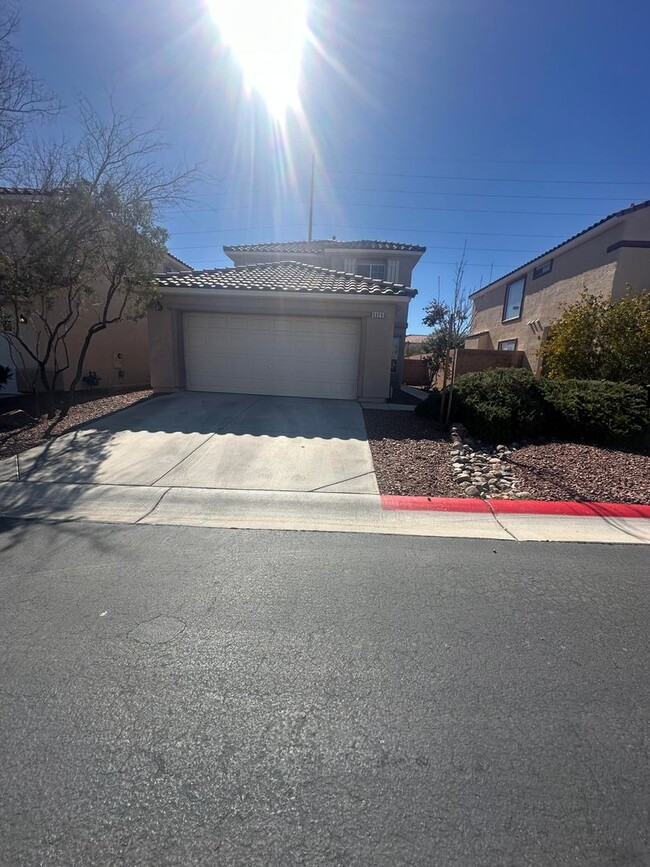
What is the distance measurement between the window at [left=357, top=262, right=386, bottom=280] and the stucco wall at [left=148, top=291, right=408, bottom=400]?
8.88 metres

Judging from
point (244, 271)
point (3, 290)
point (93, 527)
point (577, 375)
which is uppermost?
point (244, 271)

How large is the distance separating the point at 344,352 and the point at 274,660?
31.7ft

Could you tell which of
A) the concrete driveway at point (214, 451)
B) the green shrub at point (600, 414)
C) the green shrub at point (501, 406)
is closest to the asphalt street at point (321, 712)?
the concrete driveway at point (214, 451)

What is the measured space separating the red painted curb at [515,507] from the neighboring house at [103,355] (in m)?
9.56

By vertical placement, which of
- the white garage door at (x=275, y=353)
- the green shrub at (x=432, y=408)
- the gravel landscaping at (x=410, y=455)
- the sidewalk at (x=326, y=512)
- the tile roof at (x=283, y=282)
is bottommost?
the sidewalk at (x=326, y=512)

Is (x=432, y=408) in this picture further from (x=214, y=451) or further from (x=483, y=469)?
(x=214, y=451)

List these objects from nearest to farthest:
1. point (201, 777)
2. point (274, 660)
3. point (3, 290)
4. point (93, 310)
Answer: point (201, 777) < point (274, 660) < point (3, 290) < point (93, 310)

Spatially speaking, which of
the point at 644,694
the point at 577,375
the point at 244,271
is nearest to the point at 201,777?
the point at 644,694

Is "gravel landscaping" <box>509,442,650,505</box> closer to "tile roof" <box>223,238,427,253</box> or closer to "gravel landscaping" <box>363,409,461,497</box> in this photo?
"gravel landscaping" <box>363,409,461,497</box>

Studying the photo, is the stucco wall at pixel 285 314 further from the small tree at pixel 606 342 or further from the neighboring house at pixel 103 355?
the small tree at pixel 606 342

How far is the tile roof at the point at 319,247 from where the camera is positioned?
18.3m

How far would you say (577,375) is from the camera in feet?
32.9

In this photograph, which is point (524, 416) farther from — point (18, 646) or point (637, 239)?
point (637, 239)

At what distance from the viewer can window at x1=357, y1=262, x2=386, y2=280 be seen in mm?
18922
